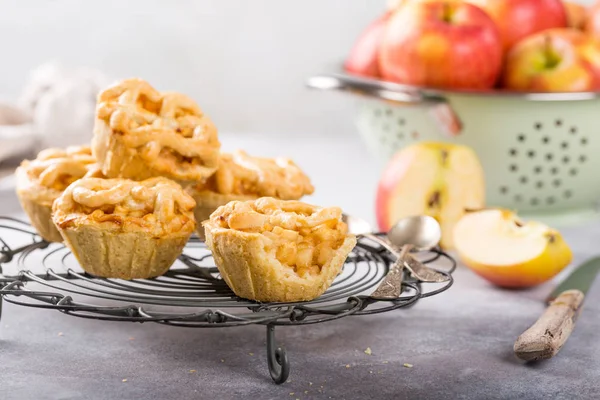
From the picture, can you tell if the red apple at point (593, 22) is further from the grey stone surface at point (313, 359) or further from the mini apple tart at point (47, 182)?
the mini apple tart at point (47, 182)

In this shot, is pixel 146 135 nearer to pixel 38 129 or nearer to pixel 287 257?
pixel 287 257

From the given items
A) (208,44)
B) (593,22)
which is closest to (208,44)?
(208,44)

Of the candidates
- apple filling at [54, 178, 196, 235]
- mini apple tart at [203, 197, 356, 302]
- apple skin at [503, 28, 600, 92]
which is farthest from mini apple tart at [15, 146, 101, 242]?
apple skin at [503, 28, 600, 92]

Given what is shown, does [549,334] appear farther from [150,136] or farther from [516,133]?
[516,133]

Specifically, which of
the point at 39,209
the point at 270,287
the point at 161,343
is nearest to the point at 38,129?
the point at 39,209

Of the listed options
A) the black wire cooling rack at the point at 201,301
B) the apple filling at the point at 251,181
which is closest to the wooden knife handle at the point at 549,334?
the black wire cooling rack at the point at 201,301

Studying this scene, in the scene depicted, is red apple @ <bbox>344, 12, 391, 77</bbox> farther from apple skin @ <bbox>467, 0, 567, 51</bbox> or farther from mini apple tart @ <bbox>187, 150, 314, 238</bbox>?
mini apple tart @ <bbox>187, 150, 314, 238</bbox>
